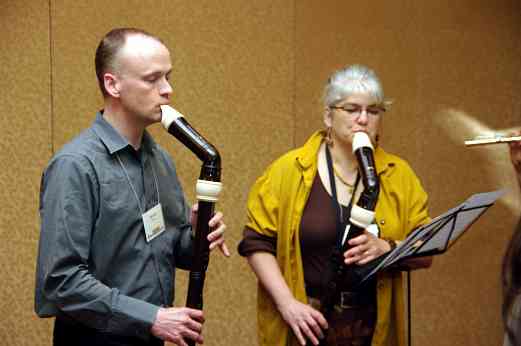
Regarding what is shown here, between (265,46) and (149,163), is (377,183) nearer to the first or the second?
(149,163)

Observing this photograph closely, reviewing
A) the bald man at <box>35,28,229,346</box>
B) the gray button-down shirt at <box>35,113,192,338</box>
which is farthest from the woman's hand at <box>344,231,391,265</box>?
the gray button-down shirt at <box>35,113,192,338</box>

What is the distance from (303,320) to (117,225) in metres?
0.81

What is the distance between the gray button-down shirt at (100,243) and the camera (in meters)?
2.06

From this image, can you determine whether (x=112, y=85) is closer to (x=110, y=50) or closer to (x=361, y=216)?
(x=110, y=50)

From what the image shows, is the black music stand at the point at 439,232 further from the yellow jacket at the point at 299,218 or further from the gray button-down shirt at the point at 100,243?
the gray button-down shirt at the point at 100,243

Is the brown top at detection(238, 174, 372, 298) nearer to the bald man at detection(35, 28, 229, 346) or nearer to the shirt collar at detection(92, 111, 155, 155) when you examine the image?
the bald man at detection(35, 28, 229, 346)

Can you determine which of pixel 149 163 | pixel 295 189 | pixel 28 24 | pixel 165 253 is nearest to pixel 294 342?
pixel 295 189

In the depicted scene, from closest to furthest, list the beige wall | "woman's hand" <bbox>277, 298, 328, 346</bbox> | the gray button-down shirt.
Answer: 1. the gray button-down shirt
2. "woman's hand" <bbox>277, 298, 328, 346</bbox>
3. the beige wall

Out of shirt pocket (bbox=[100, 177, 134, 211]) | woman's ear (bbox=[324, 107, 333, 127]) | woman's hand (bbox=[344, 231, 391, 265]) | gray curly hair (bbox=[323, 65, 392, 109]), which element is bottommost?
woman's hand (bbox=[344, 231, 391, 265])

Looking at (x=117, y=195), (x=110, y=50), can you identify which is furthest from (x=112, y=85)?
(x=117, y=195)

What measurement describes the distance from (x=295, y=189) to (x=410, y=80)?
6.04 ft

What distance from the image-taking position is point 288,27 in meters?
4.21

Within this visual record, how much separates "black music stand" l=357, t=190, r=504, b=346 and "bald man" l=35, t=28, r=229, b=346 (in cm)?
55

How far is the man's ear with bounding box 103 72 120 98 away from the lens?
226cm
